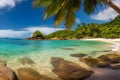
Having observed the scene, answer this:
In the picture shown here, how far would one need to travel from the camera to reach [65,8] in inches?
378

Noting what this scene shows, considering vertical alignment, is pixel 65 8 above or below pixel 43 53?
above

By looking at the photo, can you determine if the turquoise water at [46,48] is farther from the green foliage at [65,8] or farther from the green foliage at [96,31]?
the green foliage at [96,31]

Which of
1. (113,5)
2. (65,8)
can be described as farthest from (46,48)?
(113,5)

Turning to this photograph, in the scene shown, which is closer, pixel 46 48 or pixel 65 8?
pixel 65 8

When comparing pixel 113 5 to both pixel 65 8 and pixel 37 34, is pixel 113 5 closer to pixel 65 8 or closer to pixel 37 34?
pixel 65 8

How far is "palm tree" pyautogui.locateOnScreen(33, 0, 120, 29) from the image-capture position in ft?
29.8

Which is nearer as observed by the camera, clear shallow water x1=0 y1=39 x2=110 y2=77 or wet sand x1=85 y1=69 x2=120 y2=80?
wet sand x1=85 y1=69 x2=120 y2=80

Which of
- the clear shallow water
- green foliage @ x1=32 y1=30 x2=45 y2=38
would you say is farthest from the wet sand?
green foliage @ x1=32 y1=30 x2=45 y2=38

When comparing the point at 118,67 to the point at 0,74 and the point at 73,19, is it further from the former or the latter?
the point at 0,74

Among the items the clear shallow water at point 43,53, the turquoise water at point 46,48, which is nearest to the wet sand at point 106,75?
the clear shallow water at point 43,53

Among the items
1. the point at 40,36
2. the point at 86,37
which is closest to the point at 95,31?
the point at 86,37

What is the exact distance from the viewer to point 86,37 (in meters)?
70.1

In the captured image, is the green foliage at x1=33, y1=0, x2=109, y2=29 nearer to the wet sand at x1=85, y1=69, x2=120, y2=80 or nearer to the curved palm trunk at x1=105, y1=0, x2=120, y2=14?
the curved palm trunk at x1=105, y1=0, x2=120, y2=14

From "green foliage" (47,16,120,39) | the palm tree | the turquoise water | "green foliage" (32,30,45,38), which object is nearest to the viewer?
the palm tree
